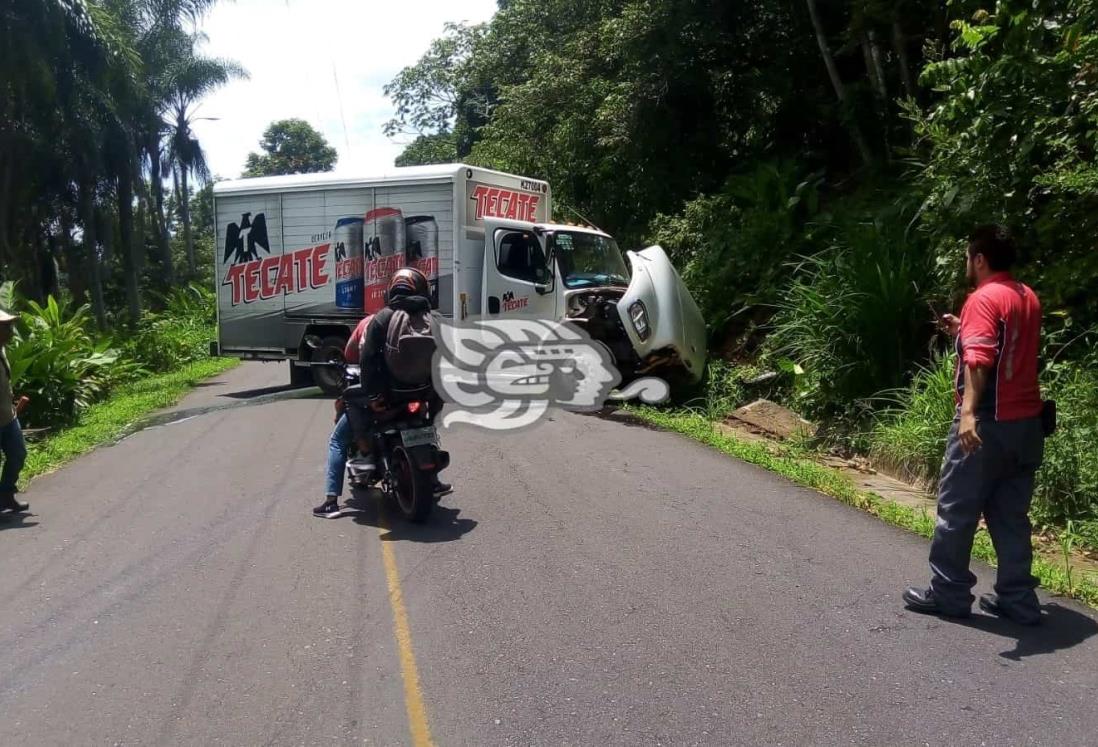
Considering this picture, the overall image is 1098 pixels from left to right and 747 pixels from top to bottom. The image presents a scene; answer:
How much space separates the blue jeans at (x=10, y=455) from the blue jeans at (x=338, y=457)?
2.56 m

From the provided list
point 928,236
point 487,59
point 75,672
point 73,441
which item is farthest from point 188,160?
point 75,672

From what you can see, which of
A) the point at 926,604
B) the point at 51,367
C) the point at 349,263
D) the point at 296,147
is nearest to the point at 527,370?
the point at 349,263

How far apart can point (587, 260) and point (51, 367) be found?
7337 mm

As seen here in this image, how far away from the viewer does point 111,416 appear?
13391 millimetres

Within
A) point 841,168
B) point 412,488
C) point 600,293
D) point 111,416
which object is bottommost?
point 111,416

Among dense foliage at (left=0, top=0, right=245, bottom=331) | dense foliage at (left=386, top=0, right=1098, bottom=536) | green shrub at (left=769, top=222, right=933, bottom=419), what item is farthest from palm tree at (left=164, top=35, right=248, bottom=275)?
green shrub at (left=769, top=222, right=933, bottom=419)

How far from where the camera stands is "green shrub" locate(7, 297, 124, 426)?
12.6 m

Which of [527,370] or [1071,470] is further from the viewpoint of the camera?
[527,370]

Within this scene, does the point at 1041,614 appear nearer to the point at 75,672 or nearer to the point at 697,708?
the point at 697,708

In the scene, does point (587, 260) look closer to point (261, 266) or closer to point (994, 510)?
point (261, 266)

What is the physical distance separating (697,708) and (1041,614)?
204cm

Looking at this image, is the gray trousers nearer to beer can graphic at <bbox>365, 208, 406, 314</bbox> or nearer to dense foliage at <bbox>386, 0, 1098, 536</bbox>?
dense foliage at <bbox>386, 0, 1098, 536</bbox>

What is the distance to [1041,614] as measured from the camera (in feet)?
15.8

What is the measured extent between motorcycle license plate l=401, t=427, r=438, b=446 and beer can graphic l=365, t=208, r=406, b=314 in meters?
6.66
